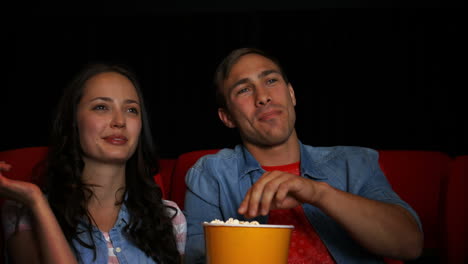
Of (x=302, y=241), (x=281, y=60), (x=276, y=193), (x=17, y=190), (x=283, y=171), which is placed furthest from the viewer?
(x=281, y=60)

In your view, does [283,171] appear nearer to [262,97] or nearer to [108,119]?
[262,97]

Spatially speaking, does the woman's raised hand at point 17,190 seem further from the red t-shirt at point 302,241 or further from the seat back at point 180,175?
the seat back at point 180,175

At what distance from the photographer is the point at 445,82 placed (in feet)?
9.36

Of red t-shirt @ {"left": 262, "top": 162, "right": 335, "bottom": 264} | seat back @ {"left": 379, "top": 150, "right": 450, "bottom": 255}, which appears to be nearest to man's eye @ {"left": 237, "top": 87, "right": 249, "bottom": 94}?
red t-shirt @ {"left": 262, "top": 162, "right": 335, "bottom": 264}

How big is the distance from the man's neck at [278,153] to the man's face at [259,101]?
21 millimetres

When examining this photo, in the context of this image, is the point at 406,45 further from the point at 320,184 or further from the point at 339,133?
the point at 320,184

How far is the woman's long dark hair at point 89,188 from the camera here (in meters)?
1.47

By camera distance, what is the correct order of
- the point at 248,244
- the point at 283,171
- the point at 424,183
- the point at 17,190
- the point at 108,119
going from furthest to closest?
the point at 424,183 < the point at 108,119 < the point at 283,171 < the point at 17,190 < the point at 248,244

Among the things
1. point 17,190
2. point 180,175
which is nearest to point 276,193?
point 17,190

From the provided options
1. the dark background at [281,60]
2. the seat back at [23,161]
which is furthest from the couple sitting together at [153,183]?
the dark background at [281,60]

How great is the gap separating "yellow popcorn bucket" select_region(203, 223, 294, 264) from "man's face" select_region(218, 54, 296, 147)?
2.66 ft

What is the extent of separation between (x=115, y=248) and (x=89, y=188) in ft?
0.77

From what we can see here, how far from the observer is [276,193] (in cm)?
92

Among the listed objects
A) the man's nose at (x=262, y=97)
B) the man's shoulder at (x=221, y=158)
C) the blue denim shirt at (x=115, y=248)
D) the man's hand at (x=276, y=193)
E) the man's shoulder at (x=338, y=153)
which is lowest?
the blue denim shirt at (x=115, y=248)
